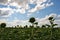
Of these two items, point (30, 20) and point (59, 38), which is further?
point (59, 38)

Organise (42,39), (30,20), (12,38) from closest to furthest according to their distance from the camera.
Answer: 1. (30,20)
2. (42,39)
3. (12,38)

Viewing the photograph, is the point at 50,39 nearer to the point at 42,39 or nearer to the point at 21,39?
the point at 42,39

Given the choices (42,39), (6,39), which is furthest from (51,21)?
(6,39)

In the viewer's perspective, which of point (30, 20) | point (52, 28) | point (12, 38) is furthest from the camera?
point (12, 38)

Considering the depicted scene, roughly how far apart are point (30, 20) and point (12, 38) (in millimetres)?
14044

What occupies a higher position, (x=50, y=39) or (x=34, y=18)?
(x=34, y=18)

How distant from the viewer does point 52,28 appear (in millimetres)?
41531

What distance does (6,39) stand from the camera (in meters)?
49.9

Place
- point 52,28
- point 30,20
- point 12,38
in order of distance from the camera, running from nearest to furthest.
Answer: point 30,20, point 52,28, point 12,38

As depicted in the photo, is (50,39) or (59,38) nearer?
(50,39)

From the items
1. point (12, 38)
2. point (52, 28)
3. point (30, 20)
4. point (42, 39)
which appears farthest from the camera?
point (12, 38)

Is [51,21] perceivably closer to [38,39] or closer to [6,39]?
[38,39]

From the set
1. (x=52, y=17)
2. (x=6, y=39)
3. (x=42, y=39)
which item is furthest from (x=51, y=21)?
(x=6, y=39)

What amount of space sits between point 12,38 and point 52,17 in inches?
570
